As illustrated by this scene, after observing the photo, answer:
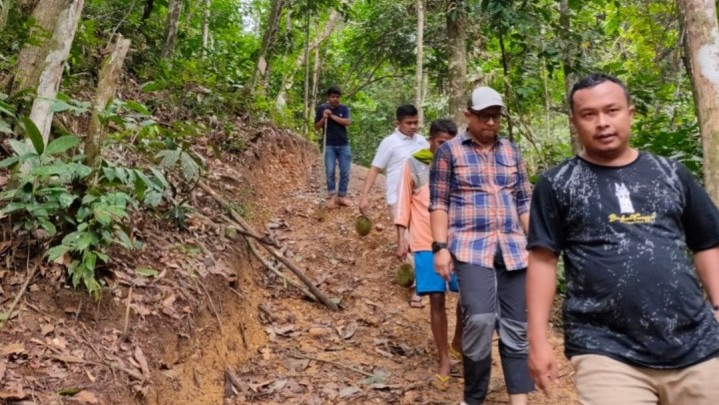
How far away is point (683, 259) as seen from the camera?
2.22 m

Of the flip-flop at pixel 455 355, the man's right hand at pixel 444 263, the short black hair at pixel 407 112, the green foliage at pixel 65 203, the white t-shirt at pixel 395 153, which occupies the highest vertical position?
the short black hair at pixel 407 112

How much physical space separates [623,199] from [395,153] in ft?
14.2

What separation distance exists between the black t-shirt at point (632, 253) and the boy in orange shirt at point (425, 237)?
2.35 m

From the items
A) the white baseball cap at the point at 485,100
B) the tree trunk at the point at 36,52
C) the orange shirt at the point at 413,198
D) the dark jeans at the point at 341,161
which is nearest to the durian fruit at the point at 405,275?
→ the orange shirt at the point at 413,198

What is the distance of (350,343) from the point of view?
5.50 metres

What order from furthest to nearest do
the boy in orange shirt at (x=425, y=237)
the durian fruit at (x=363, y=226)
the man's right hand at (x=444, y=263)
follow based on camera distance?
the durian fruit at (x=363, y=226), the boy in orange shirt at (x=425, y=237), the man's right hand at (x=444, y=263)

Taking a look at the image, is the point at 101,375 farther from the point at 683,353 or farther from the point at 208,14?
the point at 208,14

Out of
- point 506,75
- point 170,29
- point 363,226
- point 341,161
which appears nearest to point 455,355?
point 363,226

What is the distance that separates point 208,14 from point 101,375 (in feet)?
41.5

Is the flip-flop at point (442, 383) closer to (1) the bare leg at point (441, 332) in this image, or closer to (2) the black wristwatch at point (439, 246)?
(1) the bare leg at point (441, 332)

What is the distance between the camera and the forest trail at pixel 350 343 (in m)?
4.55

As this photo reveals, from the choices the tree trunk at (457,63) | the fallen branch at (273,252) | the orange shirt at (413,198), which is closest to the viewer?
the orange shirt at (413,198)

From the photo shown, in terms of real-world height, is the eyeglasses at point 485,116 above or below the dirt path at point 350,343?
above

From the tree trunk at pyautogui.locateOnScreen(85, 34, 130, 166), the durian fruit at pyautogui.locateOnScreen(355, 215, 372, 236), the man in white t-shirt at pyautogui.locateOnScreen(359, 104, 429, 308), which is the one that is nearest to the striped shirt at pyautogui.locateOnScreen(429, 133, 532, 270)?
the tree trunk at pyautogui.locateOnScreen(85, 34, 130, 166)
